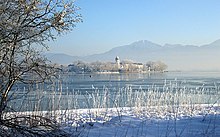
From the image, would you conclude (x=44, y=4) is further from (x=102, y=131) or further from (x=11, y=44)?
(x=102, y=131)

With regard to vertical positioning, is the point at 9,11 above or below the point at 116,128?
above

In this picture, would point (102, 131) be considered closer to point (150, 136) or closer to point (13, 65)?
point (150, 136)

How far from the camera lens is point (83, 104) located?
57.8 feet

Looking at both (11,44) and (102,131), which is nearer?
(11,44)

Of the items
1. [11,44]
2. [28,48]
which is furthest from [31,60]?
[11,44]

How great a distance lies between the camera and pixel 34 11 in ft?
20.4

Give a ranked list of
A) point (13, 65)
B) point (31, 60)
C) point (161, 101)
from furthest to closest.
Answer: point (161, 101)
point (31, 60)
point (13, 65)

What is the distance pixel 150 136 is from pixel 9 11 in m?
3.69

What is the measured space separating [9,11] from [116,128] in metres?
3.75

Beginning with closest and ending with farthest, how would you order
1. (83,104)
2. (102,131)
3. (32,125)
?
(32,125) → (102,131) → (83,104)

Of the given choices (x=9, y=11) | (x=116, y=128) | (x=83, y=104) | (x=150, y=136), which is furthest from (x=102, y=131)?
(x=83, y=104)

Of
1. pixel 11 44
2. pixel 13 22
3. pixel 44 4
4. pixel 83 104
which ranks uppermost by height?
pixel 44 4

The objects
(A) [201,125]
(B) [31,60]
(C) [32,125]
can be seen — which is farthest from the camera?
(A) [201,125]

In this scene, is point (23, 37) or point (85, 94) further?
point (85, 94)
